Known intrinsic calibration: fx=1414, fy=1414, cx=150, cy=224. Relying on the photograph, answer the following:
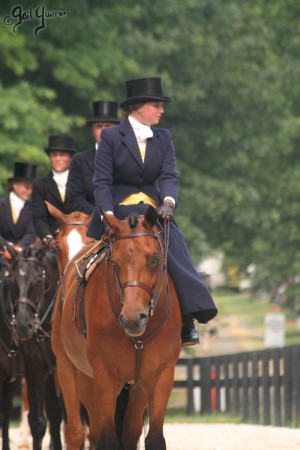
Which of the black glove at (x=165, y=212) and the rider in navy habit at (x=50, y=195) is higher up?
the rider in navy habit at (x=50, y=195)

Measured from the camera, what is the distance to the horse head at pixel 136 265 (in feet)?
30.3

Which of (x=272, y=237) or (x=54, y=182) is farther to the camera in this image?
(x=272, y=237)

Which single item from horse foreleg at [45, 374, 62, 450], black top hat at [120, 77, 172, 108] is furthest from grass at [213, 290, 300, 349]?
black top hat at [120, 77, 172, 108]

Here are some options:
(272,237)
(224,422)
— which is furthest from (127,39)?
(224,422)

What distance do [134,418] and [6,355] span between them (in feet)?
15.7

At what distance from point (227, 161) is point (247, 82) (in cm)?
221

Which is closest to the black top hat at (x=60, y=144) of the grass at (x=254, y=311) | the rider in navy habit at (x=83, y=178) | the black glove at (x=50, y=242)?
the rider in navy habit at (x=83, y=178)

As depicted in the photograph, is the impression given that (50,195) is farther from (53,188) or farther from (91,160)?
(91,160)

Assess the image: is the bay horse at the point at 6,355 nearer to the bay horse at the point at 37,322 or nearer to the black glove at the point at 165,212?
the bay horse at the point at 37,322

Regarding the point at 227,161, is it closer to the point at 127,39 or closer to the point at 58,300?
the point at 127,39

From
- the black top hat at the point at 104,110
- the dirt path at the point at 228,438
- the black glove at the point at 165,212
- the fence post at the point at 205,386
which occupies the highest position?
the black top hat at the point at 104,110

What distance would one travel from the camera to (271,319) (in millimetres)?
42062

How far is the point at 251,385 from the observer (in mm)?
21000

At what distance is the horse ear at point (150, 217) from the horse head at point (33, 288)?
A: 459 centimetres
